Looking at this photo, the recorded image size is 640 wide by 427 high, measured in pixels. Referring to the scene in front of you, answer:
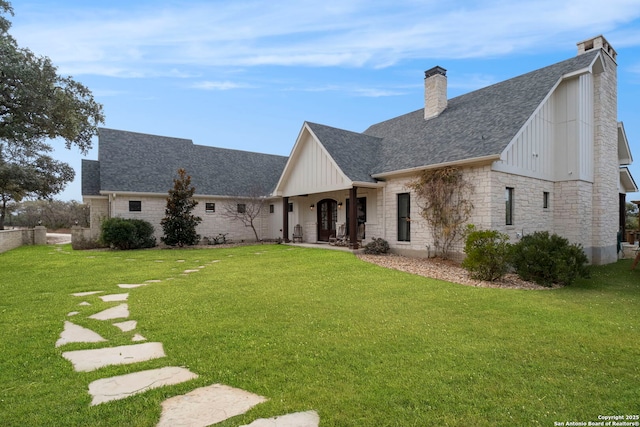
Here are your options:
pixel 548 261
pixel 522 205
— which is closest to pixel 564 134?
pixel 522 205

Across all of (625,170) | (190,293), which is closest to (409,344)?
(190,293)

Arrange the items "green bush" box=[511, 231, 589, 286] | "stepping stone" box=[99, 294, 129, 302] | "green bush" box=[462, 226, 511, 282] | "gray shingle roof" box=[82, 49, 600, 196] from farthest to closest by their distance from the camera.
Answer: "gray shingle roof" box=[82, 49, 600, 196] → "green bush" box=[462, 226, 511, 282] → "green bush" box=[511, 231, 589, 286] → "stepping stone" box=[99, 294, 129, 302]

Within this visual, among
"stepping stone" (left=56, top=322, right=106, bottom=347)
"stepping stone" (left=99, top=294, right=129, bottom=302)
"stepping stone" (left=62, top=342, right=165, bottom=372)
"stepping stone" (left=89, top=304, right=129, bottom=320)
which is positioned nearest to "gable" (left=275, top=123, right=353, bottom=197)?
"stepping stone" (left=99, top=294, right=129, bottom=302)

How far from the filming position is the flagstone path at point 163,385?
259cm

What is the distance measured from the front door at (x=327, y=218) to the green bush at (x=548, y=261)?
9.37 meters

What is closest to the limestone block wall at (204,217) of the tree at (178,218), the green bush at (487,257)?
the tree at (178,218)

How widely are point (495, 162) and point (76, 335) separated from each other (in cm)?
1123

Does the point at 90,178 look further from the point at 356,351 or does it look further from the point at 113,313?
the point at 356,351

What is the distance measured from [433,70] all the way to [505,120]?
17.0 feet

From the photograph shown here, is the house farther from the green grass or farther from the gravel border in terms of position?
the green grass

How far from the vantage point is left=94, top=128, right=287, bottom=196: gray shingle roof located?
19348 mm

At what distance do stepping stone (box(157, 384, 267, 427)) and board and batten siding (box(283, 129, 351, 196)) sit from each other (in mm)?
11213

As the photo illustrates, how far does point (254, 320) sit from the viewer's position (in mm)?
5125

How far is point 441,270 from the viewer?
10180 mm
